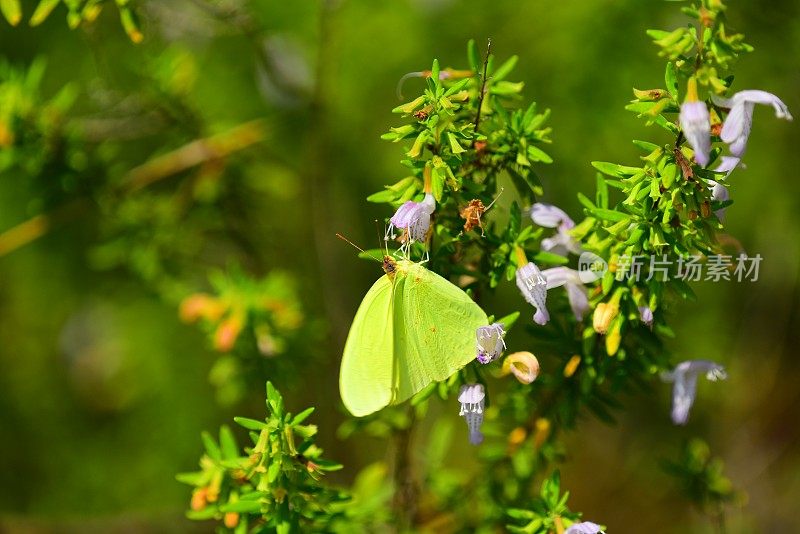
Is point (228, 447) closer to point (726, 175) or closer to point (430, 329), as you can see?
point (430, 329)

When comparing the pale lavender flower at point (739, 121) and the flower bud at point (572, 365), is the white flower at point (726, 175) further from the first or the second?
the flower bud at point (572, 365)

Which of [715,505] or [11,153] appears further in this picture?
[11,153]

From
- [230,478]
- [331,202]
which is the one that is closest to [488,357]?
[230,478]

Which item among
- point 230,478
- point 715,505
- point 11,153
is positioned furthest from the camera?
point 11,153

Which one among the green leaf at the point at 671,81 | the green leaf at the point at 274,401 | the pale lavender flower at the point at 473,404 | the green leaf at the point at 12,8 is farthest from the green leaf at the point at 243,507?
A: the green leaf at the point at 12,8

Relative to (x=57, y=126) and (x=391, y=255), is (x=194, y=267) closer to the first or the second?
(x=57, y=126)

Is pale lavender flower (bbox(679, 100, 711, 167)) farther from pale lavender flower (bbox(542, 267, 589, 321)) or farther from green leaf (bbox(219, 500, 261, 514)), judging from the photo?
green leaf (bbox(219, 500, 261, 514))

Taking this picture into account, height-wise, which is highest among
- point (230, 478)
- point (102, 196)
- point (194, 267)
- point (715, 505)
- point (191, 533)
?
point (102, 196)

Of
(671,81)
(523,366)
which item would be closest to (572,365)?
(523,366)
